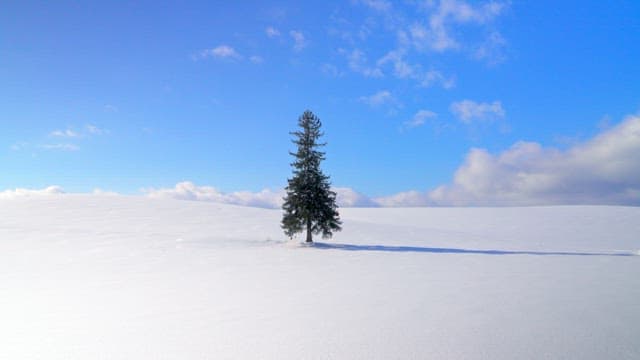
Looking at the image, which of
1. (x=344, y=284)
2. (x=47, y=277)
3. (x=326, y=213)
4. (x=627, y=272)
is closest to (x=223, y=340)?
(x=344, y=284)

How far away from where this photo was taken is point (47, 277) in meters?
15.5

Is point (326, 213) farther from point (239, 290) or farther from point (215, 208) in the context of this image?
point (215, 208)

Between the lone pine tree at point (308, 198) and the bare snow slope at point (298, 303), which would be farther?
the lone pine tree at point (308, 198)

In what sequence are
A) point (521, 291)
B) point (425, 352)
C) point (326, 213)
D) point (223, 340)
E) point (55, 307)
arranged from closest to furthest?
point (425, 352), point (223, 340), point (55, 307), point (521, 291), point (326, 213)

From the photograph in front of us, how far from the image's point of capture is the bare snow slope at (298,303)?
7.41 m

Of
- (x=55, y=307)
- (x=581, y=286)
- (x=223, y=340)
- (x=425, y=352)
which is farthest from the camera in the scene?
(x=581, y=286)

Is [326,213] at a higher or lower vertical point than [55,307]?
higher

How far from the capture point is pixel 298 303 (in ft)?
36.1

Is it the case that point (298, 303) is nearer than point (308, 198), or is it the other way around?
point (298, 303)

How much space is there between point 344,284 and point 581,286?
26.8ft

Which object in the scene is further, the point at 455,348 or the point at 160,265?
the point at 160,265

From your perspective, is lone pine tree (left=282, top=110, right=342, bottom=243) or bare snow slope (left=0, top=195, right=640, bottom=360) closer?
bare snow slope (left=0, top=195, right=640, bottom=360)

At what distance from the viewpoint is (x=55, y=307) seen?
10750 mm

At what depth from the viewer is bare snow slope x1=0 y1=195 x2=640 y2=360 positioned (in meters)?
7.41
